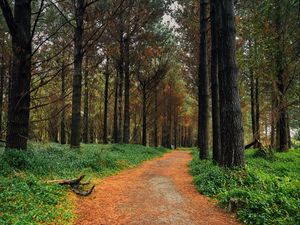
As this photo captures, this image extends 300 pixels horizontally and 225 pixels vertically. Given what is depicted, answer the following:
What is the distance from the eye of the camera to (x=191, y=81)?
2600 centimetres

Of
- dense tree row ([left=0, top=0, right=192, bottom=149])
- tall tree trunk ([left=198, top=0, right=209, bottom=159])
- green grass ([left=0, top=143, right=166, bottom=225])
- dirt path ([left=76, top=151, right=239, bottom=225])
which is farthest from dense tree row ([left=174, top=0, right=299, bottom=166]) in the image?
green grass ([left=0, top=143, right=166, bottom=225])

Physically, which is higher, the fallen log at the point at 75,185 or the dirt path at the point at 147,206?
the fallen log at the point at 75,185

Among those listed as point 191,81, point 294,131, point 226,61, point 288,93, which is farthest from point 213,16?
point 294,131

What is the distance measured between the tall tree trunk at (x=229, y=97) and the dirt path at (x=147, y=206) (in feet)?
5.71

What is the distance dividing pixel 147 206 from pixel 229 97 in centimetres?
448

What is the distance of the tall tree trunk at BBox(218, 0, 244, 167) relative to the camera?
26.1ft

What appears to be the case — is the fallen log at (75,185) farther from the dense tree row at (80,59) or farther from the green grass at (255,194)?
the green grass at (255,194)

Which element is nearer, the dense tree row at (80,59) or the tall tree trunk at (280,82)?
the dense tree row at (80,59)

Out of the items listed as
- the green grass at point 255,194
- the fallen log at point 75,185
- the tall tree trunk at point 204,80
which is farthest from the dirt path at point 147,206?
the tall tree trunk at point 204,80

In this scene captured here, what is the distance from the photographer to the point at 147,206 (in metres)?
5.80

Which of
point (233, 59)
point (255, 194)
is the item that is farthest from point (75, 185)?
point (233, 59)

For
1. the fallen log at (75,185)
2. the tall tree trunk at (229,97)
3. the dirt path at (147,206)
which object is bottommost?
the dirt path at (147,206)

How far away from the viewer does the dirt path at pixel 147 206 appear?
495 centimetres

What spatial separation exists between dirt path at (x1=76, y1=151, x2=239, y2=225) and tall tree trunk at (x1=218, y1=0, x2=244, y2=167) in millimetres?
1740
